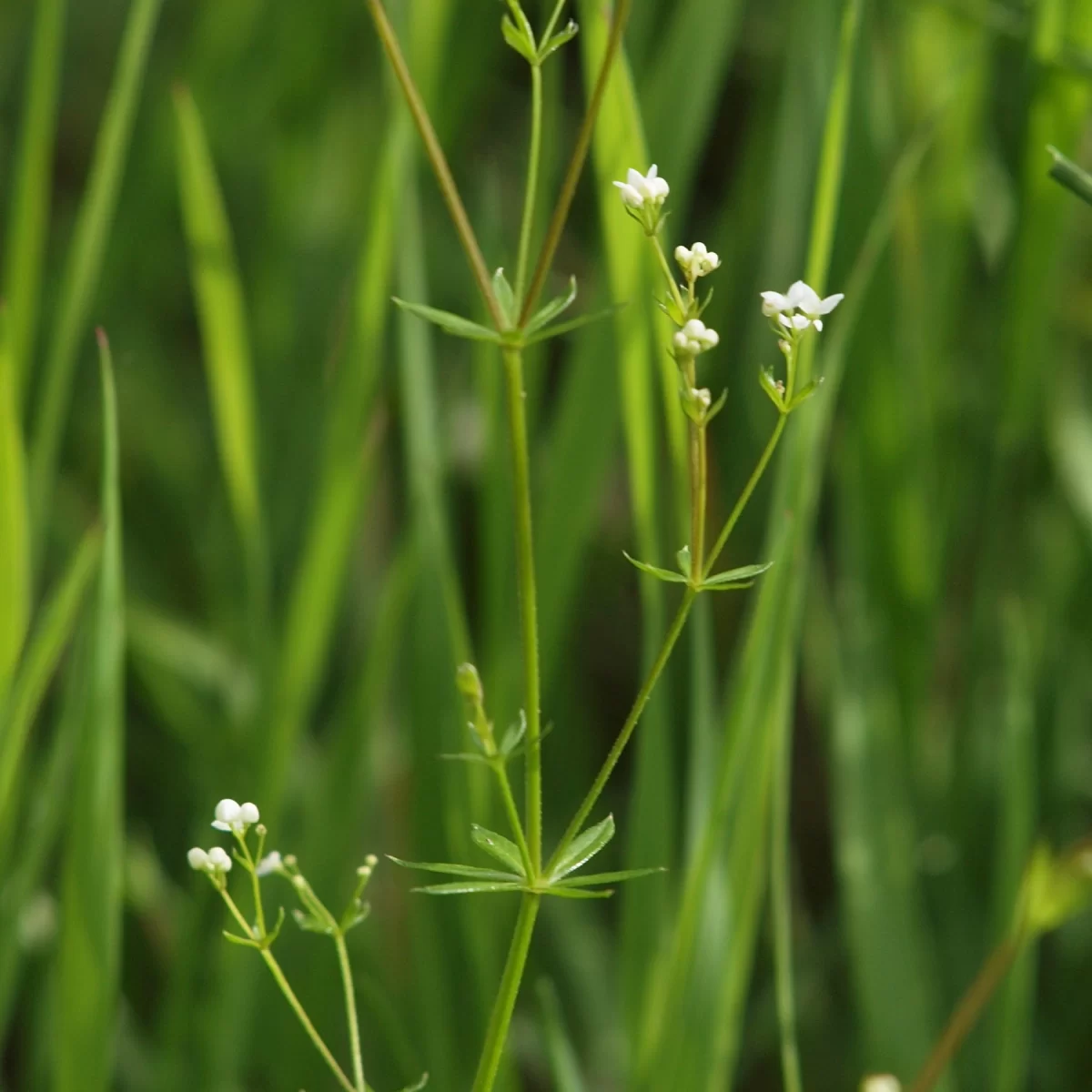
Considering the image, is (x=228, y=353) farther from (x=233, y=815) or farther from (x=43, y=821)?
(x=233, y=815)

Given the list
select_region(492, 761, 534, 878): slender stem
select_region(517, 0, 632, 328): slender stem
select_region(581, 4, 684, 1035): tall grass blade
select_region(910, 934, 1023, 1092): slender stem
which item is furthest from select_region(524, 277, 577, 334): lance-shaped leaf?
select_region(910, 934, 1023, 1092): slender stem

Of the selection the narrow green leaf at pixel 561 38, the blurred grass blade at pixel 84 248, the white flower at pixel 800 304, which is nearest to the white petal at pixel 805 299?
the white flower at pixel 800 304

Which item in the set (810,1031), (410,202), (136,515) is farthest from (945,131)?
(136,515)

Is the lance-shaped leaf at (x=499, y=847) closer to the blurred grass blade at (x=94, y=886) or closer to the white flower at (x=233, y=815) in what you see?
the white flower at (x=233, y=815)

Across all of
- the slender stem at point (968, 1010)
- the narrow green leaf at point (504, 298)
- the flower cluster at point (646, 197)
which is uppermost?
the flower cluster at point (646, 197)

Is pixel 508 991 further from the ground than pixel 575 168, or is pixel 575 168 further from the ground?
pixel 575 168

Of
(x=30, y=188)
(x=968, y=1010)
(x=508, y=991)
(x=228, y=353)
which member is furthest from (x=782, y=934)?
(x=30, y=188)

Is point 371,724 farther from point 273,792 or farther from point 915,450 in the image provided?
point 915,450
